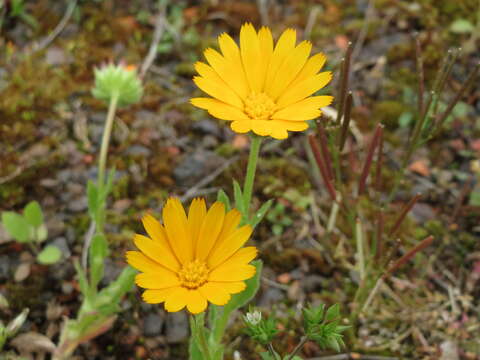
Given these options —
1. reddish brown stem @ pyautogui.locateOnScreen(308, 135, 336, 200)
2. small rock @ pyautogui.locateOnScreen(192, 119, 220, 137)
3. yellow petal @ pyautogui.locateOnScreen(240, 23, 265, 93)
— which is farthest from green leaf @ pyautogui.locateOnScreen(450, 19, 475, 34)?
yellow petal @ pyautogui.locateOnScreen(240, 23, 265, 93)

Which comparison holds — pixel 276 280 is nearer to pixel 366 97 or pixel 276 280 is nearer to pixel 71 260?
pixel 71 260

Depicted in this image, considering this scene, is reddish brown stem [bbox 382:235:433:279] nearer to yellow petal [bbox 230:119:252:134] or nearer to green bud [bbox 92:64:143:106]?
yellow petal [bbox 230:119:252:134]

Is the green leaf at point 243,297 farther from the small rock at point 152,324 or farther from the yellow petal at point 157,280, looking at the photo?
the small rock at point 152,324

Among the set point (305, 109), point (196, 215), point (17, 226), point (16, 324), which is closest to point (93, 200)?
point (17, 226)

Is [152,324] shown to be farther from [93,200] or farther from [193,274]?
[193,274]

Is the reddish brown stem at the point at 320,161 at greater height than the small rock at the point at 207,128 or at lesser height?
lesser

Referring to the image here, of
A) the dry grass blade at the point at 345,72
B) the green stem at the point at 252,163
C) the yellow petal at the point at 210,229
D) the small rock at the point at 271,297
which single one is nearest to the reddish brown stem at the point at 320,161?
the dry grass blade at the point at 345,72

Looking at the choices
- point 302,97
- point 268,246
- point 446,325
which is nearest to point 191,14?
point 268,246
